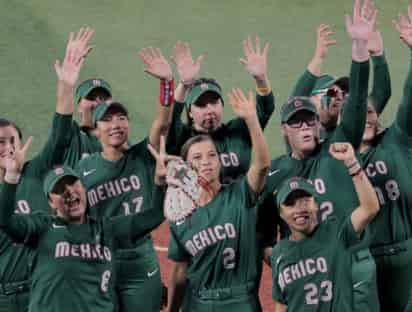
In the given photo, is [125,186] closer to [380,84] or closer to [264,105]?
[264,105]

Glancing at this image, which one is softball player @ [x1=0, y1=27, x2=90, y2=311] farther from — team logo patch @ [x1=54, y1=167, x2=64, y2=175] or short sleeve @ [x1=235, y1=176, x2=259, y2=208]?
short sleeve @ [x1=235, y1=176, x2=259, y2=208]

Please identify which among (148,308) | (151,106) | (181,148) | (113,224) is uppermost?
(151,106)

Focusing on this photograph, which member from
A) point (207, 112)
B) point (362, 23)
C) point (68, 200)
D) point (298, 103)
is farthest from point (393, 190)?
point (68, 200)

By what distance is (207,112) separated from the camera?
290 inches

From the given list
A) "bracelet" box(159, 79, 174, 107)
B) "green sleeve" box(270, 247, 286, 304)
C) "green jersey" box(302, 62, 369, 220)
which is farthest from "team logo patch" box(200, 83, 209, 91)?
"green sleeve" box(270, 247, 286, 304)

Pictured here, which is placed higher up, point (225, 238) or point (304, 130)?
point (304, 130)

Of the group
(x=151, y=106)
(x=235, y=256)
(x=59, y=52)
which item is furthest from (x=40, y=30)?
(x=235, y=256)

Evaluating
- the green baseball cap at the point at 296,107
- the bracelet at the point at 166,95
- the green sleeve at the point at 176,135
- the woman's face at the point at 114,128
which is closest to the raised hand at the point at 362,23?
the green baseball cap at the point at 296,107

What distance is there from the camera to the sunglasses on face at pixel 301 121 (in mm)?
6832

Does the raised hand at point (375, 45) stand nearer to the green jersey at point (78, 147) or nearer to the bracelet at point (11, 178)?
the green jersey at point (78, 147)

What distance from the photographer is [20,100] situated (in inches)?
491

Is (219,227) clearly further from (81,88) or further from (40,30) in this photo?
(40,30)

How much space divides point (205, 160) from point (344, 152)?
2.85 feet

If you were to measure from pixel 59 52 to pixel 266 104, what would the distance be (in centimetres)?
611
